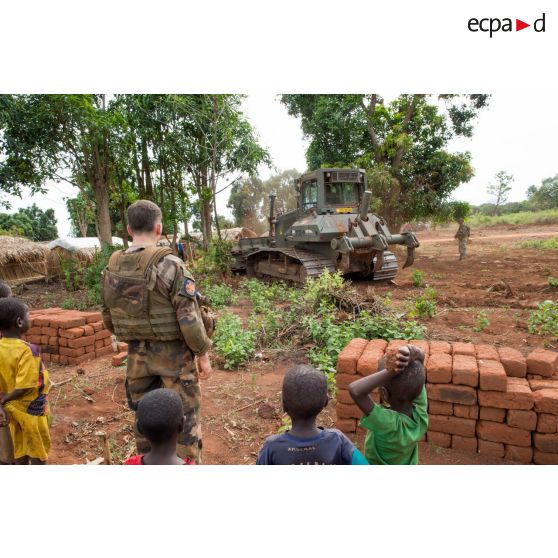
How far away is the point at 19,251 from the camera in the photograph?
13594 mm

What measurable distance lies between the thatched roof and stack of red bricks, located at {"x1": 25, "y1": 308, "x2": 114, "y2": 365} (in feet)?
30.2

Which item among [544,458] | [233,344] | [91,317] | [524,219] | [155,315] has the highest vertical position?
[524,219]

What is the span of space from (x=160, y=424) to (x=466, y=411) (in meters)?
2.21

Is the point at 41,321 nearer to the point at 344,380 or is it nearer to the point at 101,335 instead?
the point at 101,335

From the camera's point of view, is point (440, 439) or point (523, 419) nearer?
point (523, 419)

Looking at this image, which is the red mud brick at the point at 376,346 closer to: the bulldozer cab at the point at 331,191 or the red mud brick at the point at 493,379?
the red mud brick at the point at 493,379

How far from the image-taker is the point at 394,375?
1.86m

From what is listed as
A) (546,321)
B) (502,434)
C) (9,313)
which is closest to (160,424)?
(9,313)

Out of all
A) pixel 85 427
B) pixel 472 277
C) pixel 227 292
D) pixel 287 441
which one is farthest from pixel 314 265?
pixel 287 441

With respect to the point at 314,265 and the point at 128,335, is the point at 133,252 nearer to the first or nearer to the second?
the point at 128,335

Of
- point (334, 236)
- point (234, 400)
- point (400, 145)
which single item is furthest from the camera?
point (400, 145)

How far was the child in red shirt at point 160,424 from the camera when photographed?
1.66 meters

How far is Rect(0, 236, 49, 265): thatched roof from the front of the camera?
13289mm

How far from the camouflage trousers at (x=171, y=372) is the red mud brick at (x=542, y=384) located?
2298 millimetres
